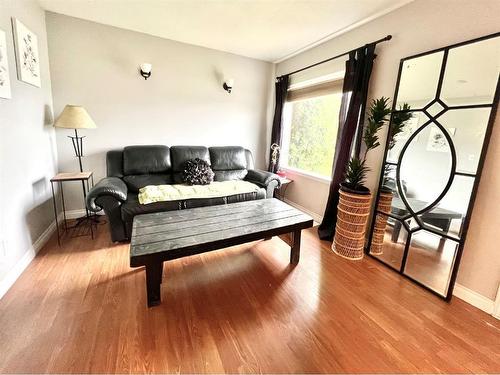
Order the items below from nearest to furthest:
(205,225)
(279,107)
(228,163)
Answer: (205,225) → (228,163) → (279,107)

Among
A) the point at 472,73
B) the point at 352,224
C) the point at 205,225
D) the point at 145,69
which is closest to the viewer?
the point at 472,73

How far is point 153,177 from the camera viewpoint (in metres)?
2.94

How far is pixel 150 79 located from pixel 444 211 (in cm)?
353

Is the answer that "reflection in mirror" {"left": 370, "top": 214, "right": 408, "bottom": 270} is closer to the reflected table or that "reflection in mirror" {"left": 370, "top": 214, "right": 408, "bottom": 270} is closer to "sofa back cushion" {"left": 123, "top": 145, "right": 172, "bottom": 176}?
the reflected table

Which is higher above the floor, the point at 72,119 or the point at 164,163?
the point at 72,119

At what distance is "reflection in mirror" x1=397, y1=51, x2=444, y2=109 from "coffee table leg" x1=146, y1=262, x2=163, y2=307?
2.40 meters

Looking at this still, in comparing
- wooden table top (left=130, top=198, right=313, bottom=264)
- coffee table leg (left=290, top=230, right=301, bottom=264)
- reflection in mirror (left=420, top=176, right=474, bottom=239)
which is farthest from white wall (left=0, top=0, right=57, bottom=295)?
A: reflection in mirror (left=420, top=176, right=474, bottom=239)

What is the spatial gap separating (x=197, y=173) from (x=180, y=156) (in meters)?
0.40

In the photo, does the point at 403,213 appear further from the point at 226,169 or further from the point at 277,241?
the point at 226,169

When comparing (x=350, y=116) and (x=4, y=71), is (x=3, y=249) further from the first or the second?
(x=350, y=116)

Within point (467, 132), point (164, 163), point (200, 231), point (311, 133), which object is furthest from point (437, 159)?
point (164, 163)

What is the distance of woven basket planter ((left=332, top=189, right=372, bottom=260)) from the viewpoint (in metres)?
2.20

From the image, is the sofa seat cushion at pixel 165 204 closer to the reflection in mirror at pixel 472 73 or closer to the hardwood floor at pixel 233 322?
the hardwood floor at pixel 233 322

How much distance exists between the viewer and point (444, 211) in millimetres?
1822
